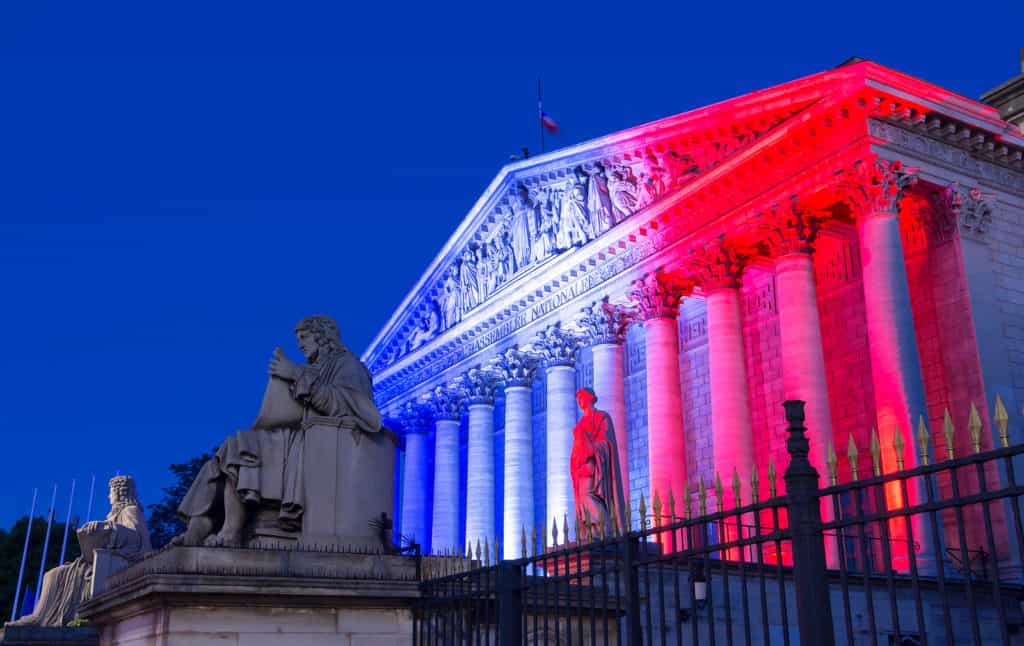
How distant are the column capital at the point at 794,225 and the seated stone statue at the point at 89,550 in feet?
47.4

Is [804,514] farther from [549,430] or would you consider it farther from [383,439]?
[549,430]

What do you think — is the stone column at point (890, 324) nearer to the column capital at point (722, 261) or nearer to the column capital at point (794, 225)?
the column capital at point (794, 225)

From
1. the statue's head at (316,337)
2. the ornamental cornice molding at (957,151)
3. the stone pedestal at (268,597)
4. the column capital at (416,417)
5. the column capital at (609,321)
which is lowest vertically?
the stone pedestal at (268,597)

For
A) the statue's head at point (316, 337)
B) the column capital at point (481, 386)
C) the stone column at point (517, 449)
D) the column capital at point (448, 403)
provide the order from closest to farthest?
1. the statue's head at point (316, 337)
2. the stone column at point (517, 449)
3. the column capital at point (481, 386)
4. the column capital at point (448, 403)

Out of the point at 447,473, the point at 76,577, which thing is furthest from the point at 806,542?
the point at 447,473

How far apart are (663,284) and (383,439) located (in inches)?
728

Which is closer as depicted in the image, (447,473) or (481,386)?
(481,386)

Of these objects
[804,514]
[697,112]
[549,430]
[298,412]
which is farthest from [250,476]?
[549,430]

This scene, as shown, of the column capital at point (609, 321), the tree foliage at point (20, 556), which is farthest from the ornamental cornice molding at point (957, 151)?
the tree foliage at point (20, 556)

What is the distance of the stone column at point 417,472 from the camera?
40250 millimetres

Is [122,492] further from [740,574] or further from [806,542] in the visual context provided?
[806,542]

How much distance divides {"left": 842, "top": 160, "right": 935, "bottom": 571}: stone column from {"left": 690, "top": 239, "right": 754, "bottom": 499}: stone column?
3.56m

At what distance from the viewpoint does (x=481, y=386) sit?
3566cm

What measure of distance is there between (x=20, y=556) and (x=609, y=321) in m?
39.3
